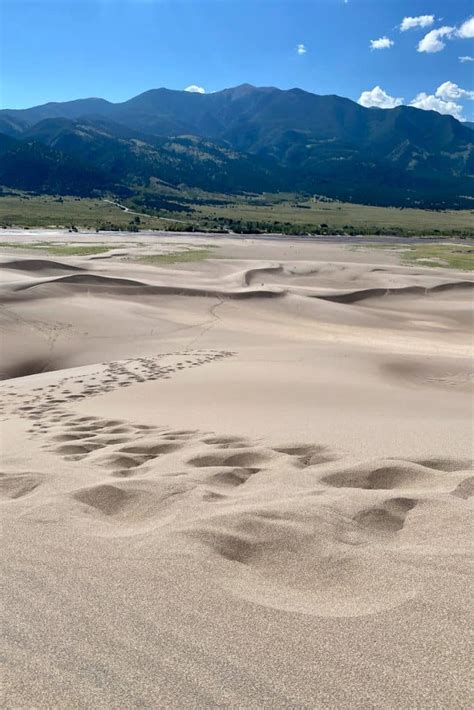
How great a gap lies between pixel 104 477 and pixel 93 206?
11217 centimetres

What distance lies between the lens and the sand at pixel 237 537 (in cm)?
241

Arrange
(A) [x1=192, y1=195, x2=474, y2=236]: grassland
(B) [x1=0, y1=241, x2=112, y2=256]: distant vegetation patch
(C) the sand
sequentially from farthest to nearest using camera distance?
(A) [x1=192, y1=195, x2=474, y2=236]: grassland, (B) [x1=0, y1=241, x2=112, y2=256]: distant vegetation patch, (C) the sand

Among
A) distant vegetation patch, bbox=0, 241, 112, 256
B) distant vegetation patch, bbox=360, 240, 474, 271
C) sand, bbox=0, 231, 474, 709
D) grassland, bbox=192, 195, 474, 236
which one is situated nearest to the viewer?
sand, bbox=0, 231, 474, 709

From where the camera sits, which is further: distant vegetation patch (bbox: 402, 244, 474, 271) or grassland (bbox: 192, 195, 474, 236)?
grassland (bbox: 192, 195, 474, 236)

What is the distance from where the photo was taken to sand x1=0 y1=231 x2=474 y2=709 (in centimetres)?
241

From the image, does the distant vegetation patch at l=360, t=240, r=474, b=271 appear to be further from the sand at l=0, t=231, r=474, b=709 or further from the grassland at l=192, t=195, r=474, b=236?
the sand at l=0, t=231, r=474, b=709

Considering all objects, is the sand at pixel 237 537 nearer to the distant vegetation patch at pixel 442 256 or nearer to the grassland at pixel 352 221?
the distant vegetation patch at pixel 442 256

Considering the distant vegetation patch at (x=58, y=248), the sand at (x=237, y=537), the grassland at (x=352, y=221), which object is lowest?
the sand at (x=237, y=537)

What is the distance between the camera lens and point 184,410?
8.17 m

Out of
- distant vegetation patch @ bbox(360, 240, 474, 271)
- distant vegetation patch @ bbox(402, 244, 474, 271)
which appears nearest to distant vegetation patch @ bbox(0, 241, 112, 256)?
distant vegetation patch @ bbox(360, 240, 474, 271)

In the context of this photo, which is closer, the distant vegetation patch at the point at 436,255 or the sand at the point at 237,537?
the sand at the point at 237,537

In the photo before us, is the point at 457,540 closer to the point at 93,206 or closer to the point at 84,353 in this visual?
the point at 84,353

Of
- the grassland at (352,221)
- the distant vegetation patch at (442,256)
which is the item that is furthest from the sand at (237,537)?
the grassland at (352,221)

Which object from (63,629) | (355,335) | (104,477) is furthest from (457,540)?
(355,335)
